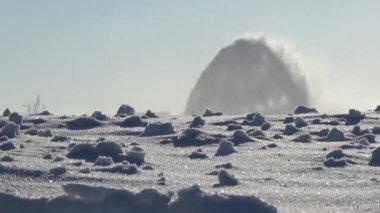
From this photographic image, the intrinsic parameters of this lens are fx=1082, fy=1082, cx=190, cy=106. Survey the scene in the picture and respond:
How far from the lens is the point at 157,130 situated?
15727 millimetres

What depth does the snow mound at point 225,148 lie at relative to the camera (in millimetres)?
14000

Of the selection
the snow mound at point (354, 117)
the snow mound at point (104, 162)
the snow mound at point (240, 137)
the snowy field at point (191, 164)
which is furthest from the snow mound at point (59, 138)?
the snow mound at point (354, 117)

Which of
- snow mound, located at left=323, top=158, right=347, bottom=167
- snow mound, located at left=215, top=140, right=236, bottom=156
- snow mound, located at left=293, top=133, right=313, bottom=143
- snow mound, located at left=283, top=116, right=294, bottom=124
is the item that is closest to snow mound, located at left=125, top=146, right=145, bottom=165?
snow mound, located at left=215, top=140, right=236, bottom=156

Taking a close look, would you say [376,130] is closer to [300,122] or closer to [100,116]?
[300,122]

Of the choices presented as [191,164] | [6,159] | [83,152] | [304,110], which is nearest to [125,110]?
[304,110]

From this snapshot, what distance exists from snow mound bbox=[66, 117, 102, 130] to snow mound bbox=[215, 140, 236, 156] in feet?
11.3

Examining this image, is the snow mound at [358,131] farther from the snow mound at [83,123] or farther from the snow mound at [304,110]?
the snow mound at [83,123]

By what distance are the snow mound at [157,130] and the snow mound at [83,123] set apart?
147cm

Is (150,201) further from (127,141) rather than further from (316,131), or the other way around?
(316,131)

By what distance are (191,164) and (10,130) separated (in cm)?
319

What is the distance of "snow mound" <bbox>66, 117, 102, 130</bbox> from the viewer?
1692cm

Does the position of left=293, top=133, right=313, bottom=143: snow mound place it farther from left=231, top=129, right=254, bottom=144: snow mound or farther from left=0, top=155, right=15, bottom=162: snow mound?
left=0, top=155, right=15, bottom=162: snow mound

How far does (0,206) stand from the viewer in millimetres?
10469

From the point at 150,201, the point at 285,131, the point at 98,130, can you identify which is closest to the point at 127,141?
the point at 98,130
